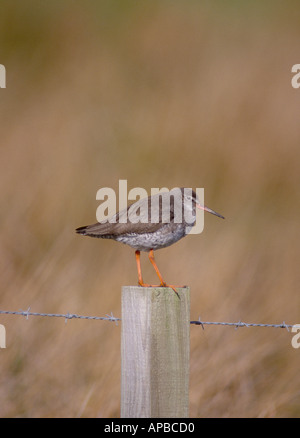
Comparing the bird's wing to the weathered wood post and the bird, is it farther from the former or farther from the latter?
the weathered wood post

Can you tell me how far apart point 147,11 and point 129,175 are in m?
2.95

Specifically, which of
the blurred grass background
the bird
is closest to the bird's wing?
the bird

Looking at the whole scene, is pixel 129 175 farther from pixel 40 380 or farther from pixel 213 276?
pixel 40 380

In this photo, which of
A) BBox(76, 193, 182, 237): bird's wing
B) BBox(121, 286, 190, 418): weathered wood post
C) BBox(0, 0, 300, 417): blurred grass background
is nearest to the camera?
BBox(121, 286, 190, 418): weathered wood post

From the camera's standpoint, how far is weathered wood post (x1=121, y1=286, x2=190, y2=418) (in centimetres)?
358

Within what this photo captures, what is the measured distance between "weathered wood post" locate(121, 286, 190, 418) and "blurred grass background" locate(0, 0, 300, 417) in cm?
222

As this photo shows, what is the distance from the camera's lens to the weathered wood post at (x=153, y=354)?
3576 millimetres

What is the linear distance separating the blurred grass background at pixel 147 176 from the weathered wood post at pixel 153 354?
7.30 feet

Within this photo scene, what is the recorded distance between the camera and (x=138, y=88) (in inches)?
328

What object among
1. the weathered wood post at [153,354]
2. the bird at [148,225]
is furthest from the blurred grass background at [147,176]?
the weathered wood post at [153,354]

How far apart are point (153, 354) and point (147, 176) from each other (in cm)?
392

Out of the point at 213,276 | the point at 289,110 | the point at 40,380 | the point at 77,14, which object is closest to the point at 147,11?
the point at 77,14

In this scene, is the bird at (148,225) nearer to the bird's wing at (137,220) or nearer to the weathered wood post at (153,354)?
the bird's wing at (137,220)
